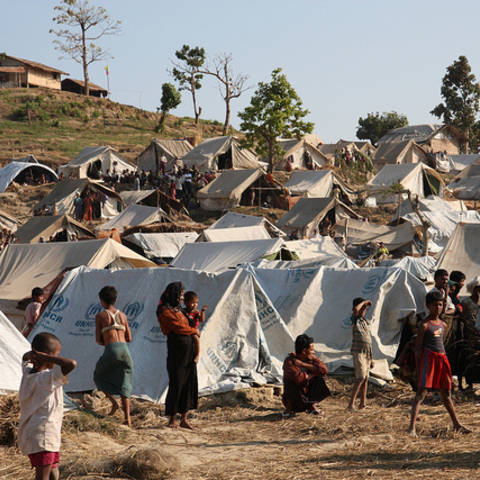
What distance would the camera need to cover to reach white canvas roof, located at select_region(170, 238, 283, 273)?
48.7ft

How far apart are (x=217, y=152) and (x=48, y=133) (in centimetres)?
1735

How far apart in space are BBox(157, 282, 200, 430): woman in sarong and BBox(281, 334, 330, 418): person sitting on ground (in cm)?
101

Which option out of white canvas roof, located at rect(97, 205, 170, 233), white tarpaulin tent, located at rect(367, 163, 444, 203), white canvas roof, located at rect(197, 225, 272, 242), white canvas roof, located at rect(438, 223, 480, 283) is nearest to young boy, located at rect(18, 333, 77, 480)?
white canvas roof, located at rect(438, 223, 480, 283)

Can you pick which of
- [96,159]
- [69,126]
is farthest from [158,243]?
[69,126]

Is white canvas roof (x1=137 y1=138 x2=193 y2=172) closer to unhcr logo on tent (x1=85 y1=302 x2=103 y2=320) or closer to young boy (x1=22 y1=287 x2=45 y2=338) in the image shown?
young boy (x1=22 y1=287 x2=45 y2=338)

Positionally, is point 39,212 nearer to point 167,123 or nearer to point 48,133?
point 48,133

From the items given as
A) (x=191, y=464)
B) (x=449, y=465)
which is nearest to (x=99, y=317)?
(x=191, y=464)

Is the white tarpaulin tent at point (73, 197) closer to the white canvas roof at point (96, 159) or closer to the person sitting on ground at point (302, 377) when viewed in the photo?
the white canvas roof at point (96, 159)

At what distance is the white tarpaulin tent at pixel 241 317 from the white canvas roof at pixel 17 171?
25006mm

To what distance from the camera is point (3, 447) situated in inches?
201

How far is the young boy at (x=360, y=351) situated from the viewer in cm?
672

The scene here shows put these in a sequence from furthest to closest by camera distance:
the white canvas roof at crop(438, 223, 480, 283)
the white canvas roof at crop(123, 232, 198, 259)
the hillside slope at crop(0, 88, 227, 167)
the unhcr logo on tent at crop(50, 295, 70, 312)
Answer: the hillside slope at crop(0, 88, 227, 167) < the white canvas roof at crop(123, 232, 198, 259) < the white canvas roof at crop(438, 223, 480, 283) < the unhcr logo on tent at crop(50, 295, 70, 312)

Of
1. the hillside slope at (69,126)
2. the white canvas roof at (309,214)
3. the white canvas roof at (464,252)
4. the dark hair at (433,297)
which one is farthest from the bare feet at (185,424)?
the hillside slope at (69,126)

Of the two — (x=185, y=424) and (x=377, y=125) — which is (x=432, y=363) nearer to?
(x=185, y=424)
